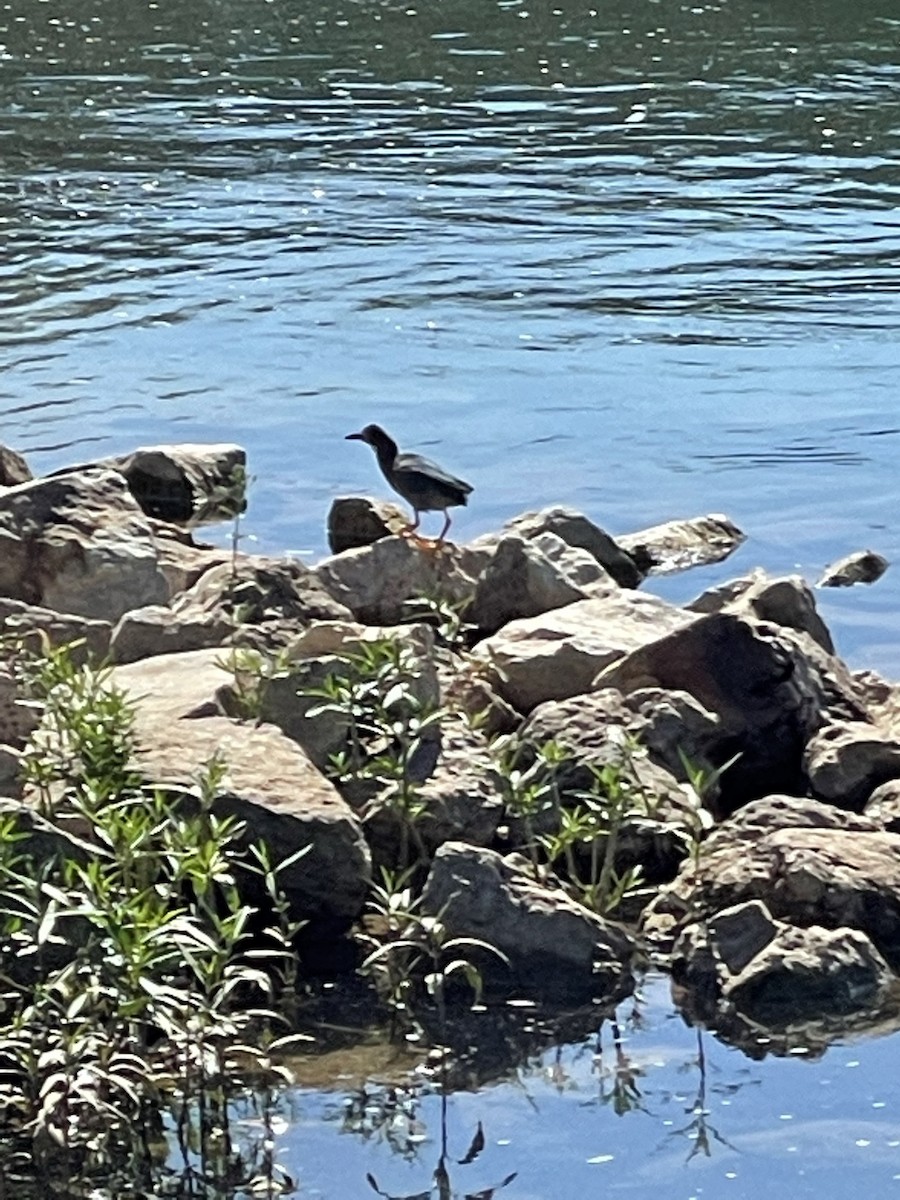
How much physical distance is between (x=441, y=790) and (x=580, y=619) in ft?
5.67

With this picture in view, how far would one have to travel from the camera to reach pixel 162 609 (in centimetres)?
877

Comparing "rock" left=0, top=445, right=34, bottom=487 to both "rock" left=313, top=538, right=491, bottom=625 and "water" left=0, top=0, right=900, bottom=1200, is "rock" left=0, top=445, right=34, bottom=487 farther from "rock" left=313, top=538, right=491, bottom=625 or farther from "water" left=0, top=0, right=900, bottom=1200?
"rock" left=313, top=538, right=491, bottom=625

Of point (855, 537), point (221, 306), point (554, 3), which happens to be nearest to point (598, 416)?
point (855, 537)

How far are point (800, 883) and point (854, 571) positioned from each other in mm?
4233

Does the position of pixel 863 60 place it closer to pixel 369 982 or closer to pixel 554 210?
pixel 554 210

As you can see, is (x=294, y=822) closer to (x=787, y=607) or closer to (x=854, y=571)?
(x=787, y=607)

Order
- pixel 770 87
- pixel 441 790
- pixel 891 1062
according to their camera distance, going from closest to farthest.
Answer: pixel 891 1062, pixel 441 790, pixel 770 87

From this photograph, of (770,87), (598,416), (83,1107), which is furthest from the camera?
(770,87)

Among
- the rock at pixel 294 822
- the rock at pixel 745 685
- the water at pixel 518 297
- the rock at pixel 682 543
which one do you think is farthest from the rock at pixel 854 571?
the rock at pixel 294 822

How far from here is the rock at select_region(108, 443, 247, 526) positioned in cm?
1153

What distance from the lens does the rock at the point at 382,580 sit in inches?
376

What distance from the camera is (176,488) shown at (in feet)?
37.9

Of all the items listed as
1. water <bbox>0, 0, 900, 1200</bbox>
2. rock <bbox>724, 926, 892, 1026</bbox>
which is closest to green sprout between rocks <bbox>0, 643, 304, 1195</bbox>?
water <bbox>0, 0, 900, 1200</bbox>

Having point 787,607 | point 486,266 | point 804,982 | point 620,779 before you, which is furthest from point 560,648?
point 486,266
